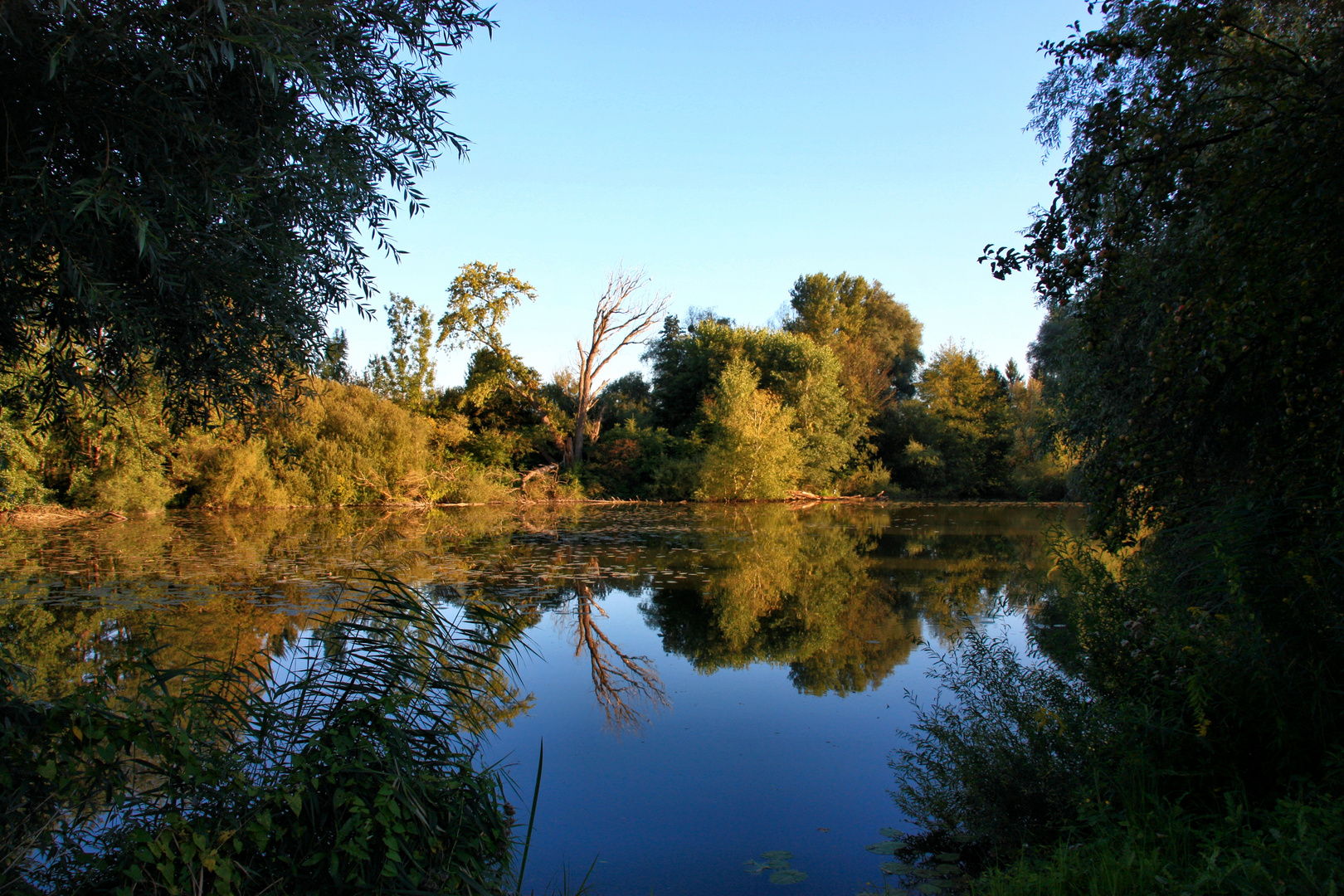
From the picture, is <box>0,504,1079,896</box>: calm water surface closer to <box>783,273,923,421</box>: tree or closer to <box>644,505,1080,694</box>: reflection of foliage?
<box>644,505,1080,694</box>: reflection of foliage

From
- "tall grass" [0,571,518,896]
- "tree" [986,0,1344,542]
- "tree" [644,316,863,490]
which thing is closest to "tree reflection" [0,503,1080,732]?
"tall grass" [0,571,518,896]

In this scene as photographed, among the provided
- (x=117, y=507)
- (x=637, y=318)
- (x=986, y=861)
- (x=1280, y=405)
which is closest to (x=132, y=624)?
(x=986, y=861)

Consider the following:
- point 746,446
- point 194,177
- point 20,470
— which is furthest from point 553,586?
point 746,446

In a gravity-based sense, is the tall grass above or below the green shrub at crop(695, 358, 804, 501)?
below

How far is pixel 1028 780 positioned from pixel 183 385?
584cm

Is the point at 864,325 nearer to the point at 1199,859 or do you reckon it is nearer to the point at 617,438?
the point at 617,438

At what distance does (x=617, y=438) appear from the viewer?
1355 inches

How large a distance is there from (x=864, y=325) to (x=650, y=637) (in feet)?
155

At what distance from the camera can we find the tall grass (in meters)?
3.13

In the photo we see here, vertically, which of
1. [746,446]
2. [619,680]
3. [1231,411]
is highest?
[746,446]

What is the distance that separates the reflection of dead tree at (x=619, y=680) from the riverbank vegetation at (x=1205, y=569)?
2998 millimetres

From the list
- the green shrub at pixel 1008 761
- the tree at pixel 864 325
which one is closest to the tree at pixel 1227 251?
the green shrub at pixel 1008 761

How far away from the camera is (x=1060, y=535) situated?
602 centimetres

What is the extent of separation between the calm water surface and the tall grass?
86 cm
